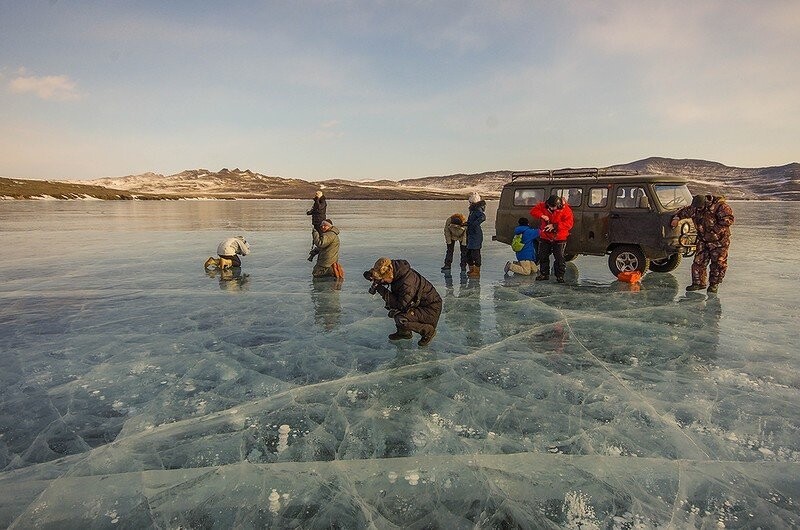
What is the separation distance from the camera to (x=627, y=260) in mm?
10117

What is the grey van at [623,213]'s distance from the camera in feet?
30.9

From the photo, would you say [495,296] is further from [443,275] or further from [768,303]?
[768,303]

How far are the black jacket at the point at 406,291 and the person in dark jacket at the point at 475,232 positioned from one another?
4915mm

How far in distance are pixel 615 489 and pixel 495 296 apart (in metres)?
5.84

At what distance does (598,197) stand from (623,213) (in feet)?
2.38

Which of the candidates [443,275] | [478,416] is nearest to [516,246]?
[443,275]

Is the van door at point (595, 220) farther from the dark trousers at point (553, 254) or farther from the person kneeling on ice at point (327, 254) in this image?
the person kneeling on ice at point (327, 254)

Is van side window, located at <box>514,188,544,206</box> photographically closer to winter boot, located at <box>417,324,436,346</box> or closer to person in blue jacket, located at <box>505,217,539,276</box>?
person in blue jacket, located at <box>505,217,539,276</box>

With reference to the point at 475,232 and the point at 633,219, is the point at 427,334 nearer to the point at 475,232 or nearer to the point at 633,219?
the point at 475,232

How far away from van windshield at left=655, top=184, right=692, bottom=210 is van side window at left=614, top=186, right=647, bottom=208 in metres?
0.33

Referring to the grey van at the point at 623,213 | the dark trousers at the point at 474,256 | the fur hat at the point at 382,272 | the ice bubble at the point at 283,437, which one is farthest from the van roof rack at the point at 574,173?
the ice bubble at the point at 283,437

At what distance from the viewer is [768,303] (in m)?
8.22

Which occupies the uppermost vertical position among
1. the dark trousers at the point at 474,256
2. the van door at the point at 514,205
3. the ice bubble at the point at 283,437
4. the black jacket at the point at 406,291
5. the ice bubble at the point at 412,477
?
the van door at the point at 514,205

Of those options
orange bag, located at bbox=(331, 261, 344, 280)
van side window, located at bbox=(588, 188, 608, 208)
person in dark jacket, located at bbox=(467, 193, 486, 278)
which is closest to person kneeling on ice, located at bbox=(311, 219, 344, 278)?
orange bag, located at bbox=(331, 261, 344, 280)
